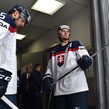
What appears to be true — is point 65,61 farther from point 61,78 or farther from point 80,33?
point 80,33

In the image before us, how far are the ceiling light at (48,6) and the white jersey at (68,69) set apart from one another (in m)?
1.24

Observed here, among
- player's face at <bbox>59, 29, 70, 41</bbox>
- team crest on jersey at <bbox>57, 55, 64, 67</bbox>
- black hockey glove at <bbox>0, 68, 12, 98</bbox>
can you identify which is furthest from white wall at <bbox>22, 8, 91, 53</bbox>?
black hockey glove at <bbox>0, 68, 12, 98</bbox>

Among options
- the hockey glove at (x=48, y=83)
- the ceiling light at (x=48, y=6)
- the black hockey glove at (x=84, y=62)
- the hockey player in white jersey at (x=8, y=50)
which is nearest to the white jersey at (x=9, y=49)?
the hockey player in white jersey at (x=8, y=50)

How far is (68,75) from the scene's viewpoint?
1388 mm

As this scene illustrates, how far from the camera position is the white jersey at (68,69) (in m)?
1.32

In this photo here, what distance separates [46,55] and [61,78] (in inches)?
90.1

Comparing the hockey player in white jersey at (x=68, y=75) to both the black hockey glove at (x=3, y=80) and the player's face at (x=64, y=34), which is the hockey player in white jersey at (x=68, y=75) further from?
the black hockey glove at (x=3, y=80)

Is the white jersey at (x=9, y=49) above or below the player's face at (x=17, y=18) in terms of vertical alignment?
below

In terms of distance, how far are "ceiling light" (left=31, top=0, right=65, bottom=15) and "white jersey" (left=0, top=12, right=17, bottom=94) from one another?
1.58 meters

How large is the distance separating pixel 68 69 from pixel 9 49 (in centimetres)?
57

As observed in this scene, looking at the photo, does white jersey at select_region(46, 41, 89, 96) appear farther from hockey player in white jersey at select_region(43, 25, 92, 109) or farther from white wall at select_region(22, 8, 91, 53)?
white wall at select_region(22, 8, 91, 53)

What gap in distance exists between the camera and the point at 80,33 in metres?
2.73

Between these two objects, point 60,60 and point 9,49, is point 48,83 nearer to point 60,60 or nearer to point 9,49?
point 60,60

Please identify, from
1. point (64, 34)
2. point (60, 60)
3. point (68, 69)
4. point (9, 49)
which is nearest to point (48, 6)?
point (64, 34)
